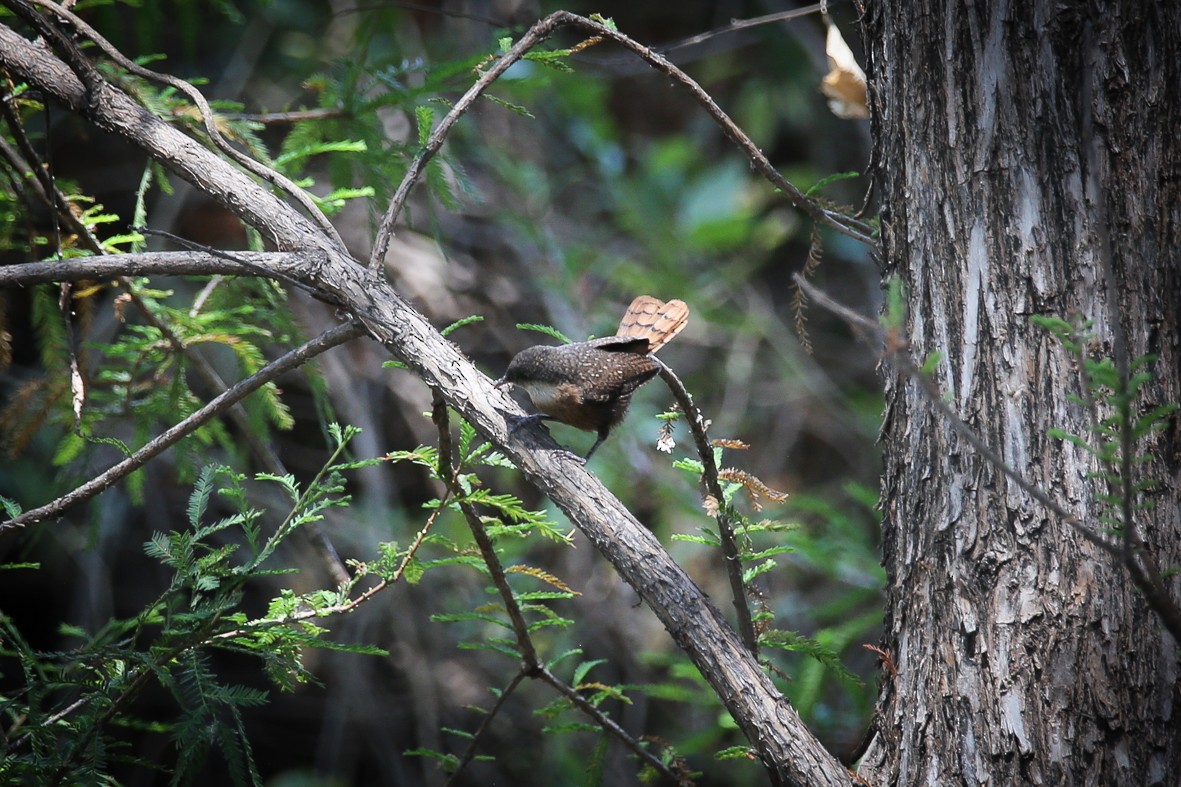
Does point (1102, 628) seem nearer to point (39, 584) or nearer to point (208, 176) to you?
point (208, 176)

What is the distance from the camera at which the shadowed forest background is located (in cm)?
447

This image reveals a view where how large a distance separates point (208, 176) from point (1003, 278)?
1656 mm

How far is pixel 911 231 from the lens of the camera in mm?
1796

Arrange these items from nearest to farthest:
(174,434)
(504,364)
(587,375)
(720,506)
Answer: (174,434) → (720,506) → (587,375) → (504,364)

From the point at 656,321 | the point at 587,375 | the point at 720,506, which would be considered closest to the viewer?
the point at 720,506

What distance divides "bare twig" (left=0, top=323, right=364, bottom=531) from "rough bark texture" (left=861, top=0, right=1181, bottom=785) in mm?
1221

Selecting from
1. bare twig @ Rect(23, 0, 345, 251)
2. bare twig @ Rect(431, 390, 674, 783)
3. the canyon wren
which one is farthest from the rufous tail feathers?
bare twig @ Rect(23, 0, 345, 251)

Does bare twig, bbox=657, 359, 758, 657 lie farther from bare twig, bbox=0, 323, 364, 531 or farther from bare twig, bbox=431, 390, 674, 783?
bare twig, bbox=0, 323, 364, 531

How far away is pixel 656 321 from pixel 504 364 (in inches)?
127

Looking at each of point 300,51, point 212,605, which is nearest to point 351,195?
point 212,605

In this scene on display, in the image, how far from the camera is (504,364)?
577 centimetres

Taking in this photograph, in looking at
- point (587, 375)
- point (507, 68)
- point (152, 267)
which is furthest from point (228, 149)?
point (587, 375)

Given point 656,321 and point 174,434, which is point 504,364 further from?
point 174,434

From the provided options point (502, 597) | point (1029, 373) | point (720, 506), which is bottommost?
point (502, 597)
